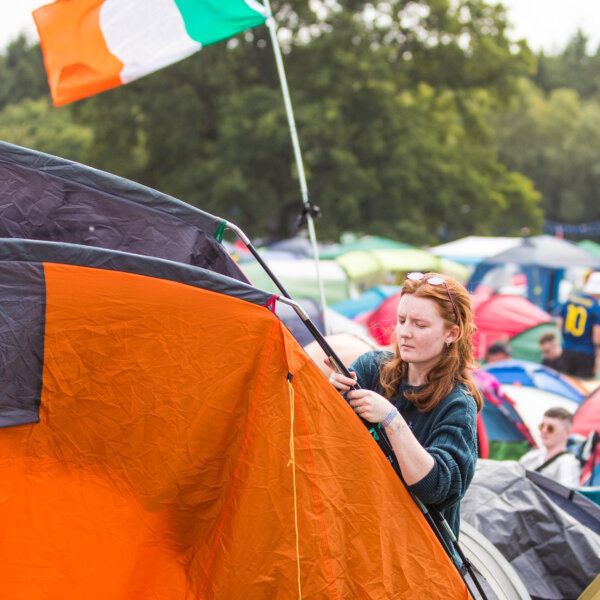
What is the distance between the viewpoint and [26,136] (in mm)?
39500

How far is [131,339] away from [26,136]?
4129 cm

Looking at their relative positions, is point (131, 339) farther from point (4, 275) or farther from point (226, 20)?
point (226, 20)

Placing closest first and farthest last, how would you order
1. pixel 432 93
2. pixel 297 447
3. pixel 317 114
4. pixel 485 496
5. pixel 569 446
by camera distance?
pixel 297 447
pixel 485 496
pixel 569 446
pixel 317 114
pixel 432 93

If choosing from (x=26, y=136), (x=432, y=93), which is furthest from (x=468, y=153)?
(x=26, y=136)

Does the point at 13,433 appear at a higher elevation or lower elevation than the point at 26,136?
lower

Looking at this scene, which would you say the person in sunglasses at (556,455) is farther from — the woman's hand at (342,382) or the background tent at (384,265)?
the background tent at (384,265)

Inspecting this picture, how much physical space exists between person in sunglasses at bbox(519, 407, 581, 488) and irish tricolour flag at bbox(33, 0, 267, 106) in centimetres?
315

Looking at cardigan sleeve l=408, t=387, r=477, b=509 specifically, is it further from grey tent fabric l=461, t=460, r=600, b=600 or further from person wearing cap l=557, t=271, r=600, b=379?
person wearing cap l=557, t=271, r=600, b=379

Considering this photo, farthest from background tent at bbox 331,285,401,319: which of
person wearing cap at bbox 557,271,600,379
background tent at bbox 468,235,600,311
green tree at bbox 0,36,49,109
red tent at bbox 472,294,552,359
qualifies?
green tree at bbox 0,36,49,109

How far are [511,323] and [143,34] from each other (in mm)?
7581

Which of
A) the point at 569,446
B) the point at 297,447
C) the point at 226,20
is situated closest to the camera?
the point at 297,447

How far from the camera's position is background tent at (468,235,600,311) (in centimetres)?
1423

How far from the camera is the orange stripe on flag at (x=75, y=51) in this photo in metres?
3.80

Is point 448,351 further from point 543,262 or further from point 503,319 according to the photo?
point 543,262
